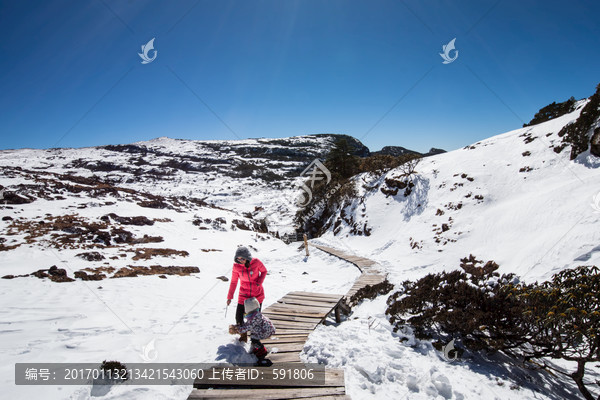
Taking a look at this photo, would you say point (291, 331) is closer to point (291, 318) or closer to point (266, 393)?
point (291, 318)

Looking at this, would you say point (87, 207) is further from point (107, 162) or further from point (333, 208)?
point (107, 162)

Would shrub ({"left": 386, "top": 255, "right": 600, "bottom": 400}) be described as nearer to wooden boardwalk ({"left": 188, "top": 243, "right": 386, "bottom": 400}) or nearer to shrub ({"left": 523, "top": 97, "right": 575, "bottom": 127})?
wooden boardwalk ({"left": 188, "top": 243, "right": 386, "bottom": 400})

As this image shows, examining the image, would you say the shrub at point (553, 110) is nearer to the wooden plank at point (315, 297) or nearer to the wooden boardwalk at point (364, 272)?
the wooden boardwalk at point (364, 272)

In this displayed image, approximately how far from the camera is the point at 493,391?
11.3 feet

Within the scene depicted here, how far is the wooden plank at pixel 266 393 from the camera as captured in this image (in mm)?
3197

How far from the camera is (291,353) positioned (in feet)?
13.9

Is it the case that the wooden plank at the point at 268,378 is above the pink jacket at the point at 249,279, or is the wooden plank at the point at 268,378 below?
below

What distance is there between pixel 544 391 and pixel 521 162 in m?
13.6

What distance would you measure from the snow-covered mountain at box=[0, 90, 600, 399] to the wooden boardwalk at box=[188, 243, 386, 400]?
256 millimetres

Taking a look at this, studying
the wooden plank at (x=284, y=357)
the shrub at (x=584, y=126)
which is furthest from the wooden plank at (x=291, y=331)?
the shrub at (x=584, y=126)

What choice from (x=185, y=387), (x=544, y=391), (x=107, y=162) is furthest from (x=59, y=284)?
(x=107, y=162)

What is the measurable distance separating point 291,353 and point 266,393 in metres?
1.03

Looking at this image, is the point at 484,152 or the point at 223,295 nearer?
the point at 223,295

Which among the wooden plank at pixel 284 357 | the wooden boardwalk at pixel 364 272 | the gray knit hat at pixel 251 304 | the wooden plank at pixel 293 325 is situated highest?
the wooden boardwalk at pixel 364 272
